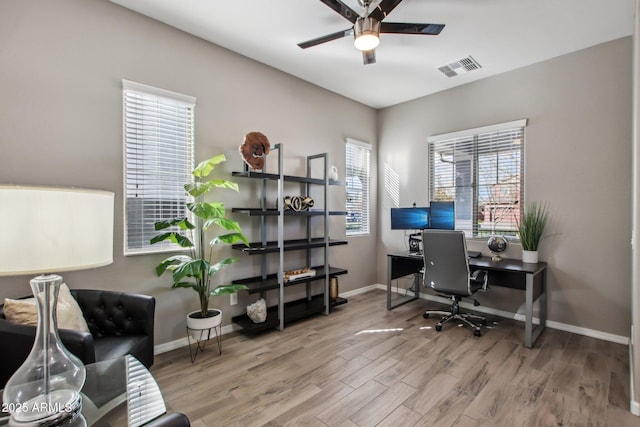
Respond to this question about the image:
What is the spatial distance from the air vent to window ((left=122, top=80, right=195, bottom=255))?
2.92 metres

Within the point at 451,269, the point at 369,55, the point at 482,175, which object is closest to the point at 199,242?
the point at 369,55

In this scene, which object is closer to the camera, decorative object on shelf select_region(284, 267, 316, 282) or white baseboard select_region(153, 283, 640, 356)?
white baseboard select_region(153, 283, 640, 356)

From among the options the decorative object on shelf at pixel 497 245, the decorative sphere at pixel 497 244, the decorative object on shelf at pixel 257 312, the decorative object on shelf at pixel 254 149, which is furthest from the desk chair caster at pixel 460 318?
the decorative object on shelf at pixel 254 149

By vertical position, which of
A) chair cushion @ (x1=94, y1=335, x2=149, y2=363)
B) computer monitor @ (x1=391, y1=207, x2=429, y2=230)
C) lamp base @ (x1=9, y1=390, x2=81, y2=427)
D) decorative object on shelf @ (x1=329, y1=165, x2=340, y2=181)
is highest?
decorative object on shelf @ (x1=329, y1=165, x2=340, y2=181)

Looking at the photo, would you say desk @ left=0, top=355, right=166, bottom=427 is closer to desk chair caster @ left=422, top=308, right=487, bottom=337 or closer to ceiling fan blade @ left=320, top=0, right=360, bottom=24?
ceiling fan blade @ left=320, top=0, right=360, bottom=24

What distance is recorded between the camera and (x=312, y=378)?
236 cm

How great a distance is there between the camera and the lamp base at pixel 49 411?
0.99m

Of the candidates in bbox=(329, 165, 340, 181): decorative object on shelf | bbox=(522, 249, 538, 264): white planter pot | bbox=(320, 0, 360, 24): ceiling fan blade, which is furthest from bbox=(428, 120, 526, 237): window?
bbox=(320, 0, 360, 24): ceiling fan blade

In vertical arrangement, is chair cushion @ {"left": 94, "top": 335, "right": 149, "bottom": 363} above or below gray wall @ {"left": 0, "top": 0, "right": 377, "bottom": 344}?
below

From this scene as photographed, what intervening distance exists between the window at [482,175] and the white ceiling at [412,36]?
78 cm

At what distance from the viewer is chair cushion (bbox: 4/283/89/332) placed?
1.73 metres

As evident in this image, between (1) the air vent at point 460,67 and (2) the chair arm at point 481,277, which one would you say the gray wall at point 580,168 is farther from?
(2) the chair arm at point 481,277

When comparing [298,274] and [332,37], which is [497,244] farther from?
[332,37]

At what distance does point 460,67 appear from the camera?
358 cm
